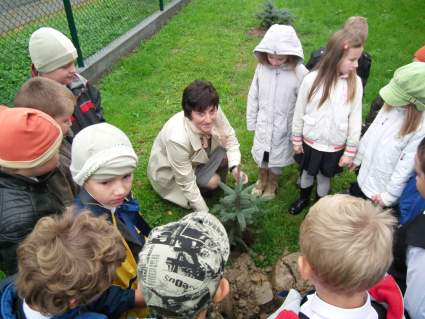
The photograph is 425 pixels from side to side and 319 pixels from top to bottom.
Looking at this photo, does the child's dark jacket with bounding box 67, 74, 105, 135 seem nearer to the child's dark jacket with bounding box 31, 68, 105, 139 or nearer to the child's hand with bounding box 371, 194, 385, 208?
the child's dark jacket with bounding box 31, 68, 105, 139

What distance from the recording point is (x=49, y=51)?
302 centimetres

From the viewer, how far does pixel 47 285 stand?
4.55ft

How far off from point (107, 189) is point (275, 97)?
1989mm

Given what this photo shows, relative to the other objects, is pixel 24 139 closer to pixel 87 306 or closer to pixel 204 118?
pixel 87 306

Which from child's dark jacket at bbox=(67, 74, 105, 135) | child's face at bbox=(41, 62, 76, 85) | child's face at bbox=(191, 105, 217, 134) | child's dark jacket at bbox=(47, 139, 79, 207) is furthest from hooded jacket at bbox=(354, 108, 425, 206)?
child's face at bbox=(41, 62, 76, 85)

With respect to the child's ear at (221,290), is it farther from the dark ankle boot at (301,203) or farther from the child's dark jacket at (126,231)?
the dark ankle boot at (301,203)

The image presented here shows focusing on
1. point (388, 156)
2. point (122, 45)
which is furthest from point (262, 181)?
point (122, 45)

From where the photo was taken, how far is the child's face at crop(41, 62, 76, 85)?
311 cm

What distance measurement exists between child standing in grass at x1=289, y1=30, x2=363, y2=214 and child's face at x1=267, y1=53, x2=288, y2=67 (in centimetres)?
31

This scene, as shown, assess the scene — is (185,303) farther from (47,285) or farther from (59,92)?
(59,92)

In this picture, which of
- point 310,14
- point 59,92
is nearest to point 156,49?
point 310,14

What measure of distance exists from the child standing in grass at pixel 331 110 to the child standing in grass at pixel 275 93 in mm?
230

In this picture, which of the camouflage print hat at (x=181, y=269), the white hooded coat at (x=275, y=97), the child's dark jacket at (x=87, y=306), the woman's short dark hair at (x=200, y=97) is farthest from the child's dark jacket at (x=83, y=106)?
the camouflage print hat at (x=181, y=269)

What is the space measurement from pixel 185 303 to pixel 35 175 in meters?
1.23
